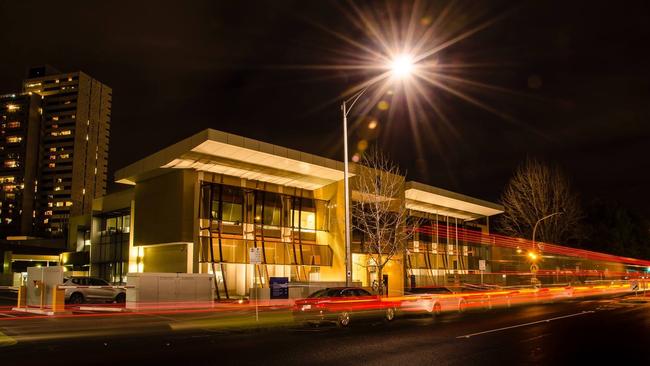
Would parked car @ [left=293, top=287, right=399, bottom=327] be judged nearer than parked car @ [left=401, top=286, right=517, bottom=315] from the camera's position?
Yes

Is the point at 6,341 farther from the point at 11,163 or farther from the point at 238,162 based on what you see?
the point at 11,163

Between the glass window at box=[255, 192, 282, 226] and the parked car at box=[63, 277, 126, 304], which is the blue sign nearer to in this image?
the parked car at box=[63, 277, 126, 304]

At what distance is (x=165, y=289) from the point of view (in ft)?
86.5

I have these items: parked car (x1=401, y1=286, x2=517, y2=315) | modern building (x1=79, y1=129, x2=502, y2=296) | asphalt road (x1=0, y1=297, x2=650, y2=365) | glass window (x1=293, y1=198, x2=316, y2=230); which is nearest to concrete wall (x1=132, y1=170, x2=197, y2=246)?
modern building (x1=79, y1=129, x2=502, y2=296)

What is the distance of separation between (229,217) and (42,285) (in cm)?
1393

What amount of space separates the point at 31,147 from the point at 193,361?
168446 millimetres

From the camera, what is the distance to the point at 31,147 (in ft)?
521

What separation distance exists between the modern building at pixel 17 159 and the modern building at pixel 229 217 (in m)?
128

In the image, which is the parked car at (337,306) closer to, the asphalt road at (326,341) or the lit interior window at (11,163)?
the asphalt road at (326,341)

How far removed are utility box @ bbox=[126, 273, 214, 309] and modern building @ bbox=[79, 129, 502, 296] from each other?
272 inches

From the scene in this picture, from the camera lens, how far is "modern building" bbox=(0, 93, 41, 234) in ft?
511

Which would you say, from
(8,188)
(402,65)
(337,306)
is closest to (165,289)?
(337,306)

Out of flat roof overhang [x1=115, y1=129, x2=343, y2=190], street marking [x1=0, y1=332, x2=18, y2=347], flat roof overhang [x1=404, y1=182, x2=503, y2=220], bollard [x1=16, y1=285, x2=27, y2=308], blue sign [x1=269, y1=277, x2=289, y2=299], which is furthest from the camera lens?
flat roof overhang [x1=404, y1=182, x2=503, y2=220]

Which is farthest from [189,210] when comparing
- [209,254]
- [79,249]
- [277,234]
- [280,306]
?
[79,249]
